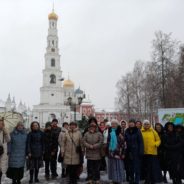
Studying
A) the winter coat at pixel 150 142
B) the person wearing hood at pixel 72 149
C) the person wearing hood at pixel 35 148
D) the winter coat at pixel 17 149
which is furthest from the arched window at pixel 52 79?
the winter coat at pixel 150 142

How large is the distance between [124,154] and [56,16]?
62.9 meters

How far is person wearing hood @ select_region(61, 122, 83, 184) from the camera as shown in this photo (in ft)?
26.2

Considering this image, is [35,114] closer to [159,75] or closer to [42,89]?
[42,89]

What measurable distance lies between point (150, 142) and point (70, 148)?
90.8 inches

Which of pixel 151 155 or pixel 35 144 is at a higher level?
pixel 35 144

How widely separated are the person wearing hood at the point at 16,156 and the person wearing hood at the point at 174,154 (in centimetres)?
417

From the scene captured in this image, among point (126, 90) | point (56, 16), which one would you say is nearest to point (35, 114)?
point (56, 16)

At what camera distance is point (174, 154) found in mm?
7914

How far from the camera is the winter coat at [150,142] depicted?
809 cm

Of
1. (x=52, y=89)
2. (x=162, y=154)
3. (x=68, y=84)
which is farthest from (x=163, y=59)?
(x=68, y=84)

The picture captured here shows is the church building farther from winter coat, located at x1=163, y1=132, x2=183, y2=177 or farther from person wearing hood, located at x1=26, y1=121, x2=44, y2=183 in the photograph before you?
winter coat, located at x1=163, y1=132, x2=183, y2=177

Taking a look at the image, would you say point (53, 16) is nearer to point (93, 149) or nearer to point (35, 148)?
point (35, 148)

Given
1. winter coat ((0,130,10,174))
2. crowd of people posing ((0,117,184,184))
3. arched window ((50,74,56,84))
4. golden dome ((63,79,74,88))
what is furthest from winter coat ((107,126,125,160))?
golden dome ((63,79,74,88))

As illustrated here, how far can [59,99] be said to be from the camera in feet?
212
